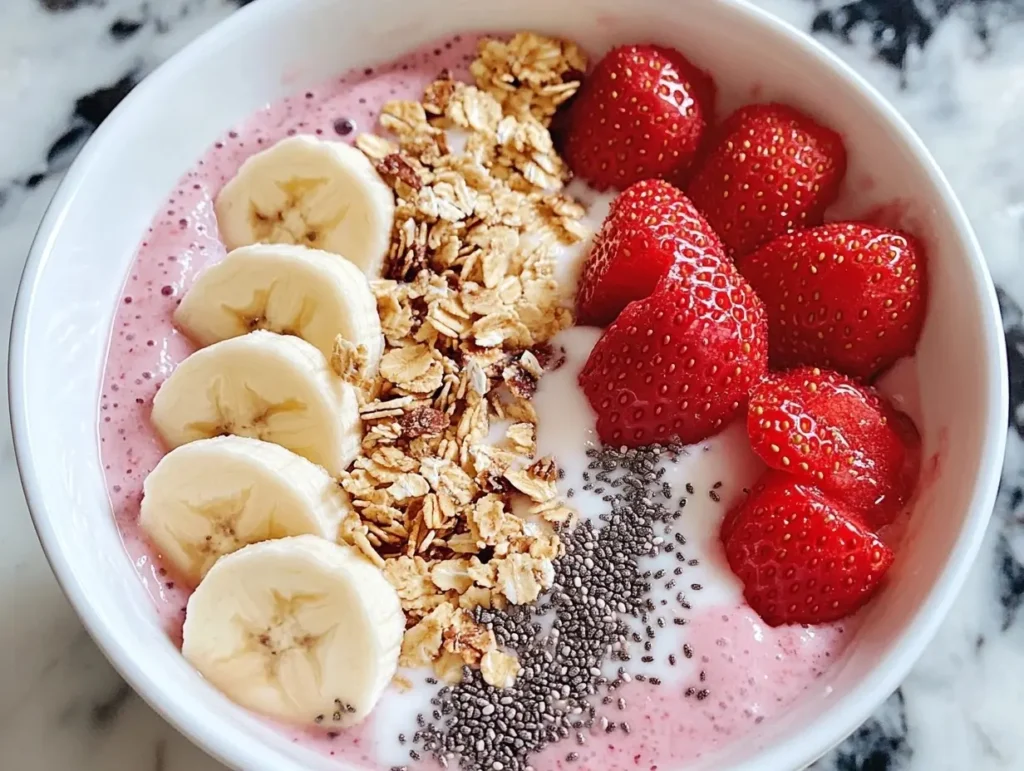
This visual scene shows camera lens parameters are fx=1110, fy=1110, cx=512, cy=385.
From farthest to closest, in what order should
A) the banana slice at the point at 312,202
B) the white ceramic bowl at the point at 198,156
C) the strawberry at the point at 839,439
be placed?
the banana slice at the point at 312,202 → the strawberry at the point at 839,439 → the white ceramic bowl at the point at 198,156

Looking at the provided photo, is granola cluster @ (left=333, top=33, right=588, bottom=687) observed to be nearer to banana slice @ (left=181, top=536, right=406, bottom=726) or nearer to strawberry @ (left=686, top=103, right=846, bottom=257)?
banana slice @ (left=181, top=536, right=406, bottom=726)

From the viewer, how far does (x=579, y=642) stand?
3.62ft

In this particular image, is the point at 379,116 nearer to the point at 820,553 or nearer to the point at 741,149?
the point at 741,149

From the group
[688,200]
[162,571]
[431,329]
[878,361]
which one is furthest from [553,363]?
[162,571]

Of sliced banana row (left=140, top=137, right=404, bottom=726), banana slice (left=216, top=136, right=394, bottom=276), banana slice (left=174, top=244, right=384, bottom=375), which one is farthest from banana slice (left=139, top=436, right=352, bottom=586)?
banana slice (left=216, top=136, right=394, bottom=276)

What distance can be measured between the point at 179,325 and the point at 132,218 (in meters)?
0.14

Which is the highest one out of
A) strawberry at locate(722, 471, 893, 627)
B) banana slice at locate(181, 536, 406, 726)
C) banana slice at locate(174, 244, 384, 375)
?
strawberry at locate(722, 471, 893, 627)

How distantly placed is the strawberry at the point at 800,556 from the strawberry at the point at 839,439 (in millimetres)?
30

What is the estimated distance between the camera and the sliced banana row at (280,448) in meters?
1.07

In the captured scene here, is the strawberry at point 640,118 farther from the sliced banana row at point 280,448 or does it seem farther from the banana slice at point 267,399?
the banana slice at point 267,399

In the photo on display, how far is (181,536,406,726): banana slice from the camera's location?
106 centimetres

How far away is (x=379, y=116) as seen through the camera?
139 centimetres

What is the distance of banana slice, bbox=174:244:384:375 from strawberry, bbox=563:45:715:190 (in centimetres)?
35

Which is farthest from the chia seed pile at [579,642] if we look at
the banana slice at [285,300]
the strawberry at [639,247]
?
the banana slice at [285,300]
